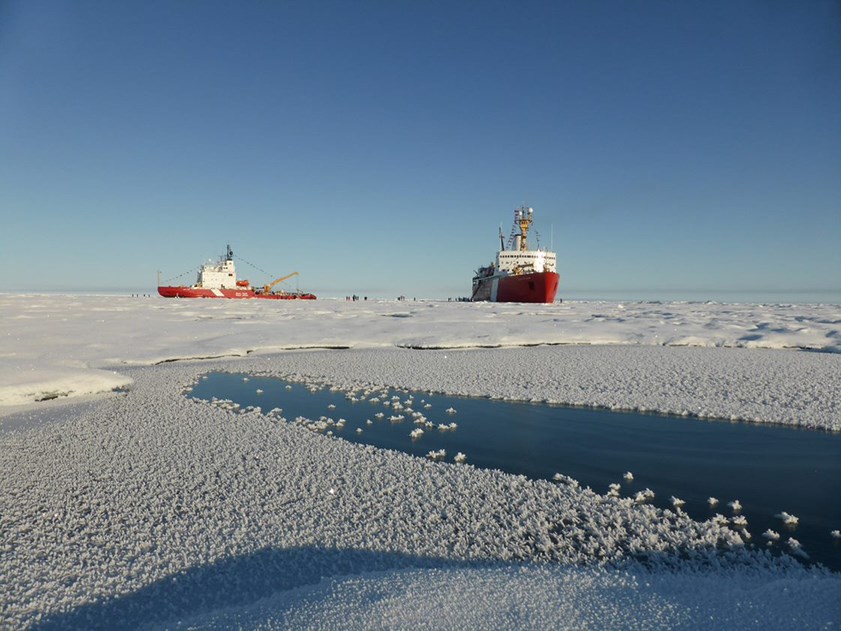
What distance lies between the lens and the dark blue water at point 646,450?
329 cm

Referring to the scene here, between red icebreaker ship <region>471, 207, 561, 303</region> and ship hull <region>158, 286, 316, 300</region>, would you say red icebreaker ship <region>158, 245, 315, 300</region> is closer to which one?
ship hull <region>158, 286, 316, 300</region>

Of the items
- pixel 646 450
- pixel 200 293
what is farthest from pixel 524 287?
pixel 200 293

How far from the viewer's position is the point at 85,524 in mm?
2824

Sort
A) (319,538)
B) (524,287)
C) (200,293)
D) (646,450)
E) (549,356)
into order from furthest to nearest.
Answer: (200,293), (524,287), (549,356), (646,450), (319,538)

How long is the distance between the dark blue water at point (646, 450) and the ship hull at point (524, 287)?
40191 mm

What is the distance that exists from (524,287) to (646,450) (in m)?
44.6

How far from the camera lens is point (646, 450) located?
452 cm

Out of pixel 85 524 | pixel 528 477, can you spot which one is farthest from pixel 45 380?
pixel 528 477

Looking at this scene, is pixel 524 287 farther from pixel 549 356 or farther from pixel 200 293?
pixel 200 293

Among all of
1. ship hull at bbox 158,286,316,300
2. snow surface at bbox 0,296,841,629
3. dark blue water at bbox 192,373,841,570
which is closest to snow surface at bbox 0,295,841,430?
snow surface at bbox 0,296,841,629

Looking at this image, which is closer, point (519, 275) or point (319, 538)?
point (319, 538)

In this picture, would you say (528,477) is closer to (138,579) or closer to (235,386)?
(138,579)

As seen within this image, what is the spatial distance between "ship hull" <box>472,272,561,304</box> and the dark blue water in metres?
40.2

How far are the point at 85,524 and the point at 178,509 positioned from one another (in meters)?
0.51
